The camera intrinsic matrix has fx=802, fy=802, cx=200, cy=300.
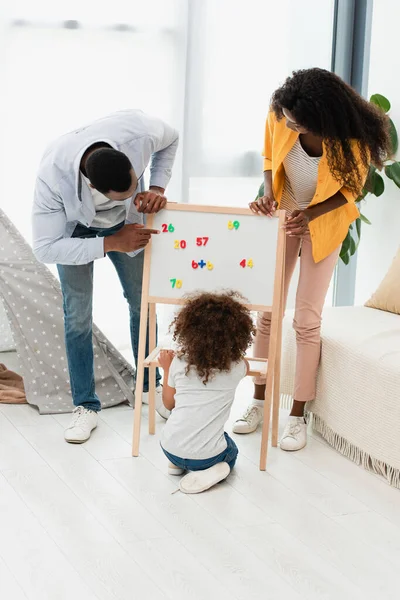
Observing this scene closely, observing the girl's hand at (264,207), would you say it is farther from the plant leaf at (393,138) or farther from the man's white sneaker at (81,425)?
the plant leaf at (393,138)

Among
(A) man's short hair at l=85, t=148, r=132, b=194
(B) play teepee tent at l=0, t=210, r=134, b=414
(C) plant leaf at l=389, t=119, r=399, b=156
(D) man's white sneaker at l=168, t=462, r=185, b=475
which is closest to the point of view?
(A) man's short hair at l=85, t=148, r=132, b=194

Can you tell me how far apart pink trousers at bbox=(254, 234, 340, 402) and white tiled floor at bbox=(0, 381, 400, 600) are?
24 cm

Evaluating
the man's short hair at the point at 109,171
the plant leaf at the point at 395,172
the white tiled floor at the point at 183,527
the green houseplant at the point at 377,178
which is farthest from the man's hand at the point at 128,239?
the plant leaf at the point at 395,172

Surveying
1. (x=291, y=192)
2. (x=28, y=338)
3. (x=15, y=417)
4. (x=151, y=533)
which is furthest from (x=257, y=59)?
(x=151, y=533)

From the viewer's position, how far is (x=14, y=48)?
353 cm

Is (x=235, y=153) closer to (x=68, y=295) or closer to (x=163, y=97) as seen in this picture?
(x=163, y=97)

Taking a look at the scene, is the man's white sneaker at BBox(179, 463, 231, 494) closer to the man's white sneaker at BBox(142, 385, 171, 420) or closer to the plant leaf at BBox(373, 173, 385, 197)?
the man's white sneaker at BBox(142, 385, 171, 420)

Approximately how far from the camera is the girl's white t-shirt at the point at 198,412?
2359mm

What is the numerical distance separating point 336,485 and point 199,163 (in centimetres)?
200

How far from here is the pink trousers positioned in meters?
2.68

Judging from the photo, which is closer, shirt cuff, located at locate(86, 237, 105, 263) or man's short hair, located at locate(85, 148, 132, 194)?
man's short hair, located at locate(85, 148, 132, 194)

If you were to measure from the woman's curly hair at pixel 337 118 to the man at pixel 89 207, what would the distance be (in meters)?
0.45

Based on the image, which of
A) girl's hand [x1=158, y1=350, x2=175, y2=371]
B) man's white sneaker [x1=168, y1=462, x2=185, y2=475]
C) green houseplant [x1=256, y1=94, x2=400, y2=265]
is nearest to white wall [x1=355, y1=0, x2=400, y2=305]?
green houseplant [x1=256, y1=94, x2=400, y2=265]

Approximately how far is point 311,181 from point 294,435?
33.7 inches
